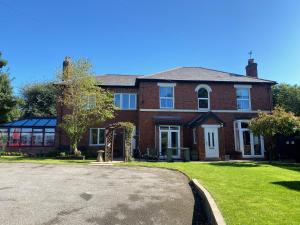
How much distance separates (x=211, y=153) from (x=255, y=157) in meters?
4.45

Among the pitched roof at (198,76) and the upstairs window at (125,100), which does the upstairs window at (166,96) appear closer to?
the pitched roof at (198,76)

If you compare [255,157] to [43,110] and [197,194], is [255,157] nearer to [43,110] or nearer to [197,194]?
[197,194]

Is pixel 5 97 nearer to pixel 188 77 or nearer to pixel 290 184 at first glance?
pixel 188 77

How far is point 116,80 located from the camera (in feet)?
91.8

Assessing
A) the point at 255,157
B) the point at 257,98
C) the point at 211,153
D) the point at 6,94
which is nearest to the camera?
the point at 211,153

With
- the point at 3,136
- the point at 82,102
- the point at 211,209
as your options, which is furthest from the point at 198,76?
the point at 3,136

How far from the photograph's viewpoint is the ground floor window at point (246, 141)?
2389 centimetres

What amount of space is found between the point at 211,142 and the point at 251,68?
38.6 ft

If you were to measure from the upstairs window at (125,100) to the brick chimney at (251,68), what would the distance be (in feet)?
42.4

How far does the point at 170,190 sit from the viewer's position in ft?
30.9

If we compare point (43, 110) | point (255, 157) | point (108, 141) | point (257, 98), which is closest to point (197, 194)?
point (108, 141)

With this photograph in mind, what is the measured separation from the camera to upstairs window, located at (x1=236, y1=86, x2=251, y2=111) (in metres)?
25.2

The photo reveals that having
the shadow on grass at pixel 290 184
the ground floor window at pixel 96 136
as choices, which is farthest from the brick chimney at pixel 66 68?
the shadow on grass at pixel 290 184

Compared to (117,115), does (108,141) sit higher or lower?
lower
